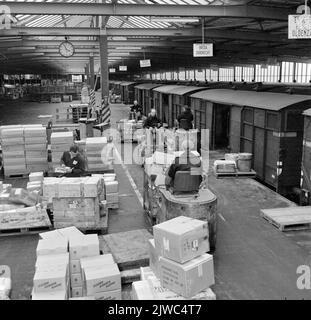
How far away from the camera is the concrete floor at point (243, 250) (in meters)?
5.75

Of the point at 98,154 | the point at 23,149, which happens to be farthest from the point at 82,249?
the point at 23,149

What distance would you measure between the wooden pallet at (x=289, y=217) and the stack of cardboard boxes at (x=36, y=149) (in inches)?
273

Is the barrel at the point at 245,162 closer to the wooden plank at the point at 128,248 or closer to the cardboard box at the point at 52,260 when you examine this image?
the wooden plank at the point at 128,248

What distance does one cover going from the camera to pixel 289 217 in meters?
7.93

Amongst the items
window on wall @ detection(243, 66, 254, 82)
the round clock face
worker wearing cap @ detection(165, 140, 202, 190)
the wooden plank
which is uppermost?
the round clock face

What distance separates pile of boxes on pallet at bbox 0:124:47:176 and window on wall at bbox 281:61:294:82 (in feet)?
97.9

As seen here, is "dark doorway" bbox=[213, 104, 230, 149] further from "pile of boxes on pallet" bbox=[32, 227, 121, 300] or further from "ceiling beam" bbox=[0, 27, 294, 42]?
"pile of boxes on pallet" bbox=[32, 227, 121, 300]

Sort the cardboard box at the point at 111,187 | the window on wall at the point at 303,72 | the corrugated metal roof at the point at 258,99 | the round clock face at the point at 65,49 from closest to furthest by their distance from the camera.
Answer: the cardboard box at the point at 111,187 → the corrugated metal roof at the point at 258,99 → the round clock face at the point at 65,49 → the window on wall at the point at 303,72

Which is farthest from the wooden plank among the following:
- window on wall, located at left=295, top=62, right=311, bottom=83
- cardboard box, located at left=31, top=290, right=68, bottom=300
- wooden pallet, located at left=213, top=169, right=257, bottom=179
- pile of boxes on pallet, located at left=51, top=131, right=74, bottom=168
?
window on wall, located at left=295, top=62, right=311, bottom=83

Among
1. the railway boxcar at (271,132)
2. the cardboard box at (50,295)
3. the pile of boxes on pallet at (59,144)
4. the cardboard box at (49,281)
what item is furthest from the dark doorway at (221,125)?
the cardboard box at (50,295)

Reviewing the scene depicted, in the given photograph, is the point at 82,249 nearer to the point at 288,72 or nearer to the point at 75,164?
the point at 75,164

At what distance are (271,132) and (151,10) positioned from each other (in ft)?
18.7

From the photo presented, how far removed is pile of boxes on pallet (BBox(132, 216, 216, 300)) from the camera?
4.90 metres
